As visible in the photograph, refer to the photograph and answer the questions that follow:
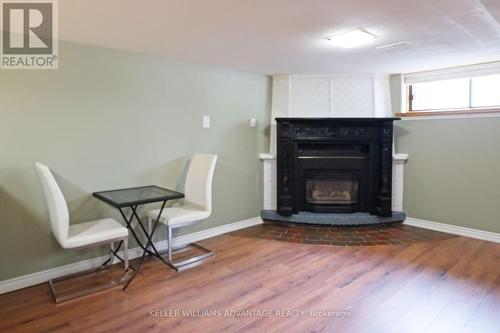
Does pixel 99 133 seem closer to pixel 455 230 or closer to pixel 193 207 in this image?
pixel 193 207

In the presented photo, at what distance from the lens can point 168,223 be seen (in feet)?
9.28

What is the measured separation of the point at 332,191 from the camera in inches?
171

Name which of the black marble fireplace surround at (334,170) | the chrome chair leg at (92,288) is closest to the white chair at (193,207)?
the chrome chair leg at (92,288)

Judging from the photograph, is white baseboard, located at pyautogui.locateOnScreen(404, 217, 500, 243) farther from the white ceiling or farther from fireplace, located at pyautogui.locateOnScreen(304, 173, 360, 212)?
the white ceiling

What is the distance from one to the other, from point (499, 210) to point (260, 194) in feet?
9.01

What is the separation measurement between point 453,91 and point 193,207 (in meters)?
3.45

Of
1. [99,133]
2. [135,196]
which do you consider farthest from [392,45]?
[99,133]

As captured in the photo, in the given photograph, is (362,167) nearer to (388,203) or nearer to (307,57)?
(388,203)

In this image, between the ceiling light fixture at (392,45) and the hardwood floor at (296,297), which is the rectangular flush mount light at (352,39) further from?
the hardwood floor at (296,297)

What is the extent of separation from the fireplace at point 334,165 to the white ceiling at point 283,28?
36.5 inches

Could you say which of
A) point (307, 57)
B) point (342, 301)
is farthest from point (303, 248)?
point (307, 57)

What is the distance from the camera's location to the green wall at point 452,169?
11.5ft

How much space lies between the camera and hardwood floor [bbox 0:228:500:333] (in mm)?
1998

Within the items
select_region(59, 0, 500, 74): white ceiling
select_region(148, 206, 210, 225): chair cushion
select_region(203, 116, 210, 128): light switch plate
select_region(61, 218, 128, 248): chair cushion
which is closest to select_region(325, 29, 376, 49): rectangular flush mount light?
select_region(59, 0, 500, 74): white ceiling
